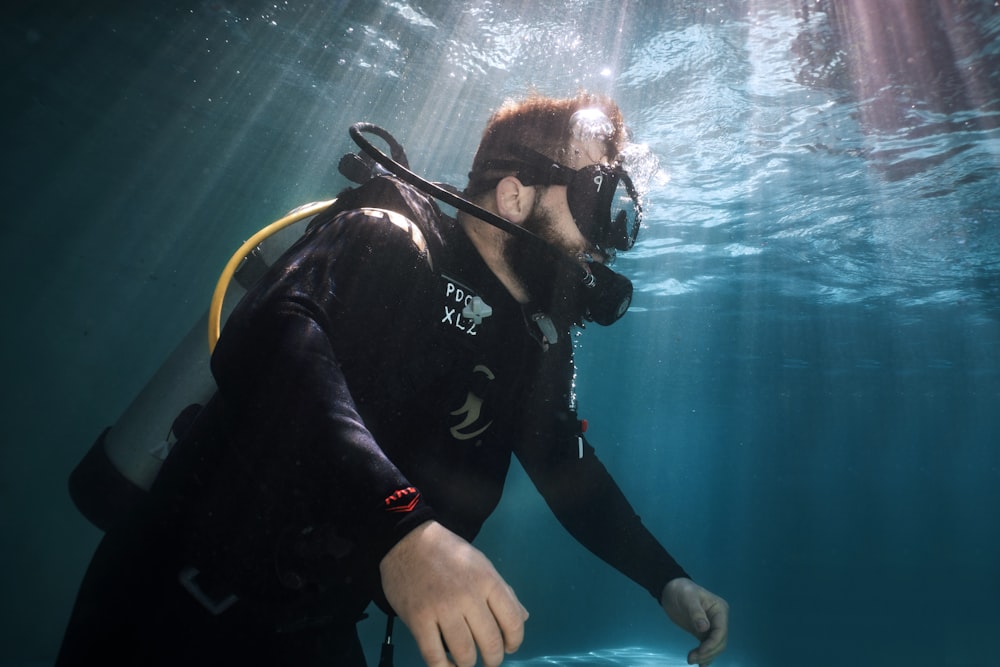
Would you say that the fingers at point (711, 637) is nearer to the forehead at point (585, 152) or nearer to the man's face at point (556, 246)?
the man's face at point (556, 246)

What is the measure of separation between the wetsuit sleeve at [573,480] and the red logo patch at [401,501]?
2.12 meters

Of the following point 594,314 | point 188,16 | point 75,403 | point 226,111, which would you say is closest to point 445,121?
point 188,16

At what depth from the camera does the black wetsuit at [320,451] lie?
1438 mm

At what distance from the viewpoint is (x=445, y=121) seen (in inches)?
554

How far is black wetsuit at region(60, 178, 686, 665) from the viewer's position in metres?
1.44

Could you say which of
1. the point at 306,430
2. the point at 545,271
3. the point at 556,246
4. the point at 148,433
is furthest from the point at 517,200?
the point at 148,433

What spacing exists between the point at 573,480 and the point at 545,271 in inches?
61.2

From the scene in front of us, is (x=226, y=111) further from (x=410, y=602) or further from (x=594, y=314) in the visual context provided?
(x=410, y=602)

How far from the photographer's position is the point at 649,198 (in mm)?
14375

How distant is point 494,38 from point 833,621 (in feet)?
226

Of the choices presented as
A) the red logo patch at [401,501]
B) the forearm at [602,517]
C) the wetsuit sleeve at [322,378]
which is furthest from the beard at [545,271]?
the red logo patch at [401,501]

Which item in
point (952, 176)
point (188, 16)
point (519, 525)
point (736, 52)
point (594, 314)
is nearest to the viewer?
point (594, 314)

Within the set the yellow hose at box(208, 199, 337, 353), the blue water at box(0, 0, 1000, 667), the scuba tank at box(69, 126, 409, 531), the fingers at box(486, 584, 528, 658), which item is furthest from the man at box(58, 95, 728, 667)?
the blue water at box(0, 0, 1000, 667)

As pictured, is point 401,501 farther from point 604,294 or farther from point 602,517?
point 602,517
